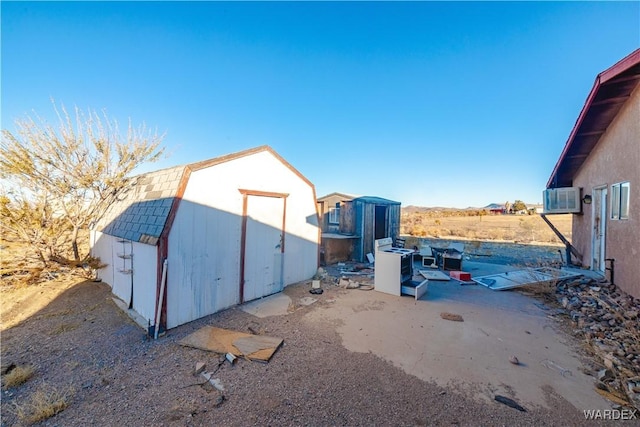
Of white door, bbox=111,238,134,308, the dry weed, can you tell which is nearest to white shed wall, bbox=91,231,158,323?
white door, bbox=111,238,134,308

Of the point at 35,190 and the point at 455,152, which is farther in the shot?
the point at 455,152

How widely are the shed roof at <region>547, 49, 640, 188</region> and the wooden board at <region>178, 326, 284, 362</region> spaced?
24.4ft

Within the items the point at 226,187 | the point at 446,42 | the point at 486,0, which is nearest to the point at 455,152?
the point at 446,42

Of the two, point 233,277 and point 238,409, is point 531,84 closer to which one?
point 233,277

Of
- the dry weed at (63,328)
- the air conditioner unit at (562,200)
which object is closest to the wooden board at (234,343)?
the dry weed at (63,328)

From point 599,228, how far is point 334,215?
8735mm

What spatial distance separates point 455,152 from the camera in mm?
15836

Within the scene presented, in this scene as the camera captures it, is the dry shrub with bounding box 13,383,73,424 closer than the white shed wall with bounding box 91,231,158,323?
Yes

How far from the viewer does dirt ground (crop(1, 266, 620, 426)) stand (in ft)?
7.29

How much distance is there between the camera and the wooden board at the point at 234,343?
329 centimetres

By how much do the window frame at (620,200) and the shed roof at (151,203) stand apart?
24.6 feet

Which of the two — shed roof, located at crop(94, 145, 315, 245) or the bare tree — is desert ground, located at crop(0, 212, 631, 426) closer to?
shed roof, located at crop(94, 145, 315, 245)

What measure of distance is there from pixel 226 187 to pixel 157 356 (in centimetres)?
297

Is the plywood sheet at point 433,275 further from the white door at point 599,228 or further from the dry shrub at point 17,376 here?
the dry shrub at point 17,376
